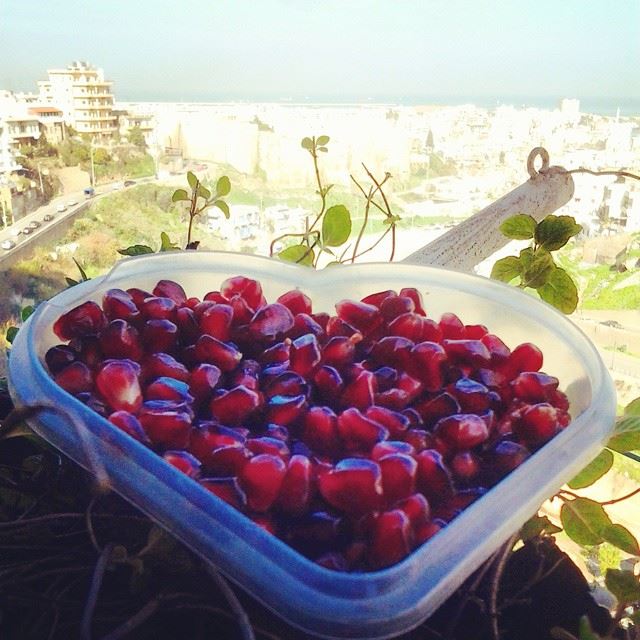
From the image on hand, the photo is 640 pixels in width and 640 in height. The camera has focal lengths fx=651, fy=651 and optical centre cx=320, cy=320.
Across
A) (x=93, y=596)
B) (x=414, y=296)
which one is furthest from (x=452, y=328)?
(x=93, y=596)

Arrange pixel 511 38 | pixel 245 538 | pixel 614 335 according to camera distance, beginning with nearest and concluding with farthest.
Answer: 1. pixel 245 538
2. pixel 614 335
3. pixel 511 38

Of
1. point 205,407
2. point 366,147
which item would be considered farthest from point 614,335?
point 205,407

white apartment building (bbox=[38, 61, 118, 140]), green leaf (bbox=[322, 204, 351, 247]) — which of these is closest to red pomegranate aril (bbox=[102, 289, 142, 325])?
green leaf (bbox=[322, 204, 351, 247])

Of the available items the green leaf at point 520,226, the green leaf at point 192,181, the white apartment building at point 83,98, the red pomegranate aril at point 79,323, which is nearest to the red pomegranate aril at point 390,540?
the red pomegranate aril at point 79,323

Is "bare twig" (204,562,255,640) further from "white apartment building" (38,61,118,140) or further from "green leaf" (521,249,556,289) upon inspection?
"white apartment building" (38,61,118,140)

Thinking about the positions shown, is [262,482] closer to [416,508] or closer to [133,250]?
[416,508]

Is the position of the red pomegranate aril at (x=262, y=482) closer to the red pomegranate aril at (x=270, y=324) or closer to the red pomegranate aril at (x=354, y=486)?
the red pomegranate aril at (x=354, y=486)

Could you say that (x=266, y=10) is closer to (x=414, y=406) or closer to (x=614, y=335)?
(x=614, y=335)
